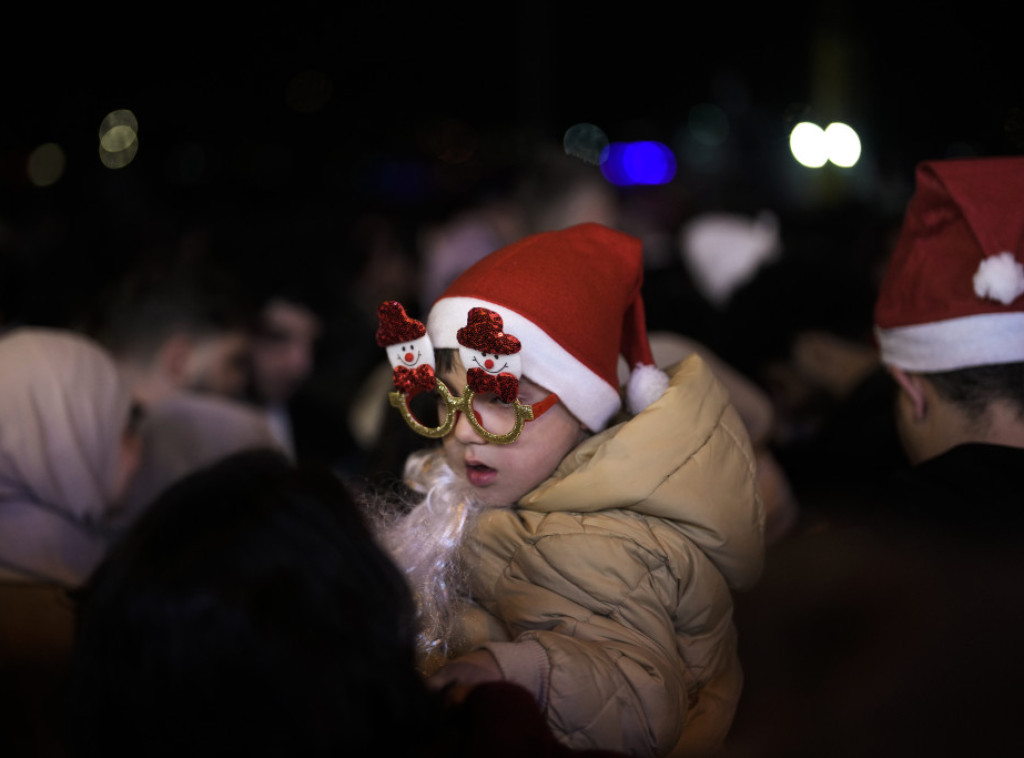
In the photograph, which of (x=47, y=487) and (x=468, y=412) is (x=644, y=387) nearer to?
(x=468, y=412)

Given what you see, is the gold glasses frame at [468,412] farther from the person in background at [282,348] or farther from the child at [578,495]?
the person in background at [282,348]

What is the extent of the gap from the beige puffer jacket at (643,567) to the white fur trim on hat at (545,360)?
0.10 m

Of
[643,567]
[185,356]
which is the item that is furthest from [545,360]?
[185,356]

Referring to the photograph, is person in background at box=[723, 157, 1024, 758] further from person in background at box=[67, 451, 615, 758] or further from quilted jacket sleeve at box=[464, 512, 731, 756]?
person in background at box=[67, 451, 615, 758]

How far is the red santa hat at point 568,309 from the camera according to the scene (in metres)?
1.99

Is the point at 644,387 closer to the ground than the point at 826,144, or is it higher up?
closer to the ground

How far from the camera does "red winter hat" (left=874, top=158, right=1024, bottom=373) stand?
2.03 m

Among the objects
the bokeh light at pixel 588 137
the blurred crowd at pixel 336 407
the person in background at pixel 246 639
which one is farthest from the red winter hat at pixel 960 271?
the bokeh light at pixel 588 137

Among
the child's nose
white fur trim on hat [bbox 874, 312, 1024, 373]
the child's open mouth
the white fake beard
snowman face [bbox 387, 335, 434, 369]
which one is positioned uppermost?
snowman face [bbox 387, 335, 434, 369]

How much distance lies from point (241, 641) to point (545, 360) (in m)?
0.99

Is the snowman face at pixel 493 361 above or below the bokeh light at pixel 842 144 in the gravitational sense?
below

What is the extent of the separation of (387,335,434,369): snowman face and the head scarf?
4.01 feet

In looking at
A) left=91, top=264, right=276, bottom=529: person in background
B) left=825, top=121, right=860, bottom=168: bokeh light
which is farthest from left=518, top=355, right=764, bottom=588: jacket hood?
Result: left=91, top=264, right=276, bottom=529: person in background

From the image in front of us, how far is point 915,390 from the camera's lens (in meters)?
2.26
